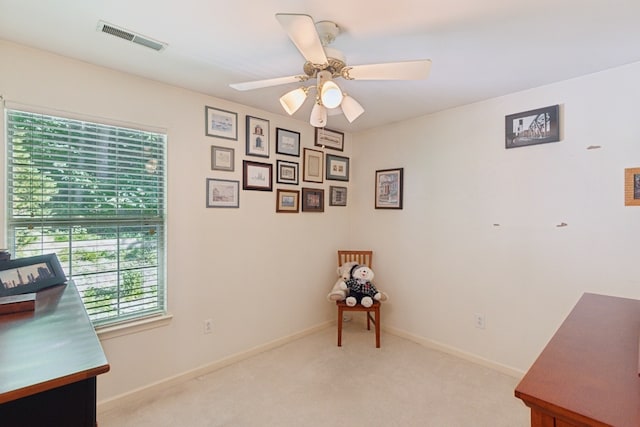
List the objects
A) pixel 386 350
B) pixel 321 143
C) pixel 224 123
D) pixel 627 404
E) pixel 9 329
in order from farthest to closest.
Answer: pixel 321 143
pixel 386 350
pixel 224 123
pixel 9 329
pixel 627 404

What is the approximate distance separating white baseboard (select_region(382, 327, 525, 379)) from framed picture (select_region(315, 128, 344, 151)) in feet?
6.95

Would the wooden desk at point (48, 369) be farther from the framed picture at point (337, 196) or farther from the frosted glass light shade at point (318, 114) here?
the framed picture at point (337, 196)

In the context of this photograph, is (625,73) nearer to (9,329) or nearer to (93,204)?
(9,329)

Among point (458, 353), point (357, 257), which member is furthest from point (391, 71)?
point (458, 353)

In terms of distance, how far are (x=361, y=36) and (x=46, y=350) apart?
1.85 m

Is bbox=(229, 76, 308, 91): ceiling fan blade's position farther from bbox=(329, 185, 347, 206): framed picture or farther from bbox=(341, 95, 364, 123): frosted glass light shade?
bbox=(329, 185, 347, 206): framed picture

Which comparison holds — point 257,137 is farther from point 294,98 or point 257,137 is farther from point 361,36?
point 361,36

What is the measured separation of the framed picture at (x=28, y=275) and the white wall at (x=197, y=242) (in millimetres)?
791

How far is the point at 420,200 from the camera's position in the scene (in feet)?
10.3

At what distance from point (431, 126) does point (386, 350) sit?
2.21 m

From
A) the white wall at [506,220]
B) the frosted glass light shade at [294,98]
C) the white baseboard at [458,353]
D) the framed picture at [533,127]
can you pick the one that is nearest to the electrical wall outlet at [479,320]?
the white wall at [506,220]

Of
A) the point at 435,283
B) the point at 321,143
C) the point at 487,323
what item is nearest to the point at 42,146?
the point at 321,143

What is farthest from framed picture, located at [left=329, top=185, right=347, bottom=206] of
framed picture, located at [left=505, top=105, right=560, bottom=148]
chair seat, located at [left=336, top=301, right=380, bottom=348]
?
framed picture, located at [left=505, top=105, right=560, bottom=148]

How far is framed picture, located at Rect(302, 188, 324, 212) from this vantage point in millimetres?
3312
